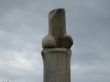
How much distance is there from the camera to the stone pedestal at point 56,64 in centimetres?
1748

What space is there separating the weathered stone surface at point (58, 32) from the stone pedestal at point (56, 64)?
0.82 ft

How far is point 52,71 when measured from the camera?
17.5 metres

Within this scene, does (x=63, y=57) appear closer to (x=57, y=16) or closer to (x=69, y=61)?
(x=69, y=61)

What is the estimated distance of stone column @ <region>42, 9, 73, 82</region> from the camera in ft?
57.5

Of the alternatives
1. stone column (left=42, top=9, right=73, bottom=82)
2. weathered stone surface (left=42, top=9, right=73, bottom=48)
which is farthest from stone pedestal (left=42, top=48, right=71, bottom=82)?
weathered stone surface (left=42, top=9, right=73, bottom=48)

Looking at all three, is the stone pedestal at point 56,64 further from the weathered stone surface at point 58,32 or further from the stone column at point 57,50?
the weathered stone surface at point 58,32

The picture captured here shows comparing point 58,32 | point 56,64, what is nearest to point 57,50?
point 56,64

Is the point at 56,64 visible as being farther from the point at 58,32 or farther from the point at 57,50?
the point at 58,32

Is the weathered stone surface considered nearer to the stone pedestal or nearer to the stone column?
the stone column

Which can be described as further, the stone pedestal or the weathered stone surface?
the weathered stone surface

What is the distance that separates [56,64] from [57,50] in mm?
551

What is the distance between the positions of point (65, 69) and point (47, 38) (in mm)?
1401

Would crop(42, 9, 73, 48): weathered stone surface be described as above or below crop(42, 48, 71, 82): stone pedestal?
above

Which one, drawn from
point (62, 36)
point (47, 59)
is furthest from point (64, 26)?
point (47, 59)
